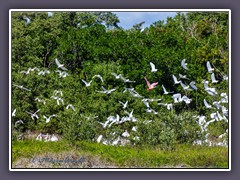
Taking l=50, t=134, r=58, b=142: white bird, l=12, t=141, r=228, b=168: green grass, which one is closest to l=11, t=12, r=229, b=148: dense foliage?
l=50, t=134, r=58, b=142: white bird

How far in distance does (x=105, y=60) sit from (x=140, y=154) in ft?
20.1

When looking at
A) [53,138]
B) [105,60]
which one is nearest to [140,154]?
[53,138]

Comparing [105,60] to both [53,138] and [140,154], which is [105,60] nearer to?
[53,138]

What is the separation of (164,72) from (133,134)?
3.92 metres

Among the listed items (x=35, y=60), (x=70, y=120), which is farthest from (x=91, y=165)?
(x=35, y=60)

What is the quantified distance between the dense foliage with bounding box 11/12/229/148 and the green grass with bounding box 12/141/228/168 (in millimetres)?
1734

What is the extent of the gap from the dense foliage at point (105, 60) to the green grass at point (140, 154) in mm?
1734

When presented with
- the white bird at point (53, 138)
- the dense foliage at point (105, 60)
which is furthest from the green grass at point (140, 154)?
the dense foliage at point (105, 60)

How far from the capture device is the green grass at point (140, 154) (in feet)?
32.0

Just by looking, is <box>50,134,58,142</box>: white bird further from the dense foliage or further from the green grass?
the green grass

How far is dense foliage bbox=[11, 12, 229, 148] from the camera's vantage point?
14046 mm

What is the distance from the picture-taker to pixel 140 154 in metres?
10.4

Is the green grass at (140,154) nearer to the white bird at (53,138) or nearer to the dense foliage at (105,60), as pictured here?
the white bird at (53,138)
